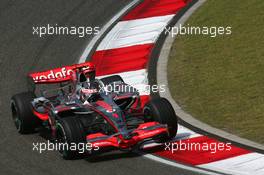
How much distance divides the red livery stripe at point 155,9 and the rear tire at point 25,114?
612 centimetres

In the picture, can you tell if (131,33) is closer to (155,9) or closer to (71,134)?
(155,9)

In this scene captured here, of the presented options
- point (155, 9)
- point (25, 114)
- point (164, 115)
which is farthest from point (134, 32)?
point (164, 115)

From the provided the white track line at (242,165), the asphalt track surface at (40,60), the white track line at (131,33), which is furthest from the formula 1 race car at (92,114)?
the white track line at (131,33)

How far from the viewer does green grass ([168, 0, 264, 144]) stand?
51.7 feet

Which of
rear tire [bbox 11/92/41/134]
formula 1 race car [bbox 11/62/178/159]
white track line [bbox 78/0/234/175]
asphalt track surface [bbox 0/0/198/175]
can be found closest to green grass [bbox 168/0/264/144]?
white track line [bbox 78/0/234/175]

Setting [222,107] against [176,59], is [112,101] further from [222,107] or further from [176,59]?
[176,59]

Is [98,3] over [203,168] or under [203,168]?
over

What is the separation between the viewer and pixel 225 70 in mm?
17969

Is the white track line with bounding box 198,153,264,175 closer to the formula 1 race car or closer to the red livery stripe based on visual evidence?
the formula 1 race car

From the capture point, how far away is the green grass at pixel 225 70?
1575 cm

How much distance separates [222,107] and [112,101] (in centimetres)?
243

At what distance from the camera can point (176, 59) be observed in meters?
18.7

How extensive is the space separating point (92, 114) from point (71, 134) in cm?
112

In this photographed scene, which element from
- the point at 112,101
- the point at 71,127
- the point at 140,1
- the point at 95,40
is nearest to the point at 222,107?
the point at 112,101
